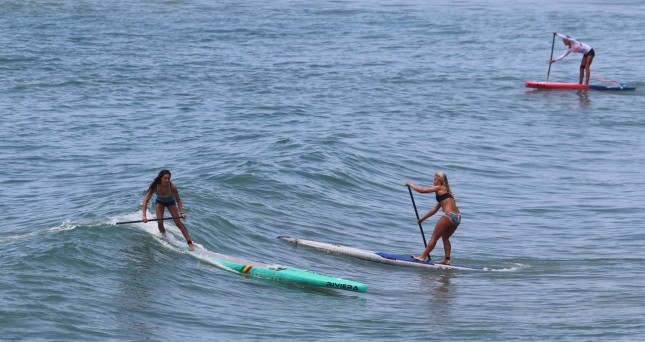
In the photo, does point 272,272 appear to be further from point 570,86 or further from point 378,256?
point 570,86

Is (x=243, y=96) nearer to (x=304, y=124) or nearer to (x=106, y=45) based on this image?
(x=304, y=124)

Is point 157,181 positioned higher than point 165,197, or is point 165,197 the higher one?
point 157,181

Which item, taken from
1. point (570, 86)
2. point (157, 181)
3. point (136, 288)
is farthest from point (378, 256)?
point (570, 86)

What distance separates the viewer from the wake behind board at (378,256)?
19.9 metres

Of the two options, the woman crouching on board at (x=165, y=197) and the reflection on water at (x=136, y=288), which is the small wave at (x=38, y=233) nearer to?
the reflection on water at (x=136, y=288)

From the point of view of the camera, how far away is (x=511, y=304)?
1764 centimetres

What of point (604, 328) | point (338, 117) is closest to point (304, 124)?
point (338, 117)

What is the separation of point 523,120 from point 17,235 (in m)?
21.6

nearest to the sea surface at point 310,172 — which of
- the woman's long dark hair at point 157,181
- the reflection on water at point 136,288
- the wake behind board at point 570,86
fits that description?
the reflection on water at point 136,288

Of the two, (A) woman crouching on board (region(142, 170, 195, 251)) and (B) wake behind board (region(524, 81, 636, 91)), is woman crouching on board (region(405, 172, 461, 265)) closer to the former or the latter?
(A) woman crouching on board (region(142, 170, 195, 251))

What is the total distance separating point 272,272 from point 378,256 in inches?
110

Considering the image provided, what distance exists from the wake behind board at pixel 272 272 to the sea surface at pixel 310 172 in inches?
6.7

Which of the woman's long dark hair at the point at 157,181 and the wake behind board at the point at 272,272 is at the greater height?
the woman's long dark hair at the point at 157,181

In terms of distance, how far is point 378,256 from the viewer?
20.3 m
